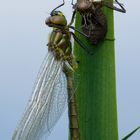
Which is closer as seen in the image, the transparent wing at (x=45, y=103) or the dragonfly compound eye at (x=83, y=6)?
the dragonfly compound eye at (x=83, y=6)

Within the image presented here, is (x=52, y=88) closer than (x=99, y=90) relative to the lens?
No

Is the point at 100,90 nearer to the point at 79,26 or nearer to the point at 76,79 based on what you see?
the point at 76,79

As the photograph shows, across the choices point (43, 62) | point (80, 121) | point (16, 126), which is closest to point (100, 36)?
point (80, 121)

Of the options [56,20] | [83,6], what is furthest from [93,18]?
[56,20]

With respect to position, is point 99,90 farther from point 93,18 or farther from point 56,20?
point 56,20

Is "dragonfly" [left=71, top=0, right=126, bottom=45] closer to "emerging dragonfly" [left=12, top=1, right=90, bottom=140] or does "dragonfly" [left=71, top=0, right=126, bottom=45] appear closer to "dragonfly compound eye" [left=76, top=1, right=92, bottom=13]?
"dragonfly compound eye" [left=76, top=1, right=92, bottom=13]

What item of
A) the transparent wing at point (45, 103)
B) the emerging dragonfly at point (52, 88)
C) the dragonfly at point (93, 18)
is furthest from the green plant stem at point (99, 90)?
the transparent wing at point (45, 103)

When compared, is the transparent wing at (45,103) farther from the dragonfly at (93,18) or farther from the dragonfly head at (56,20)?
the dragonfly at (93,18)
